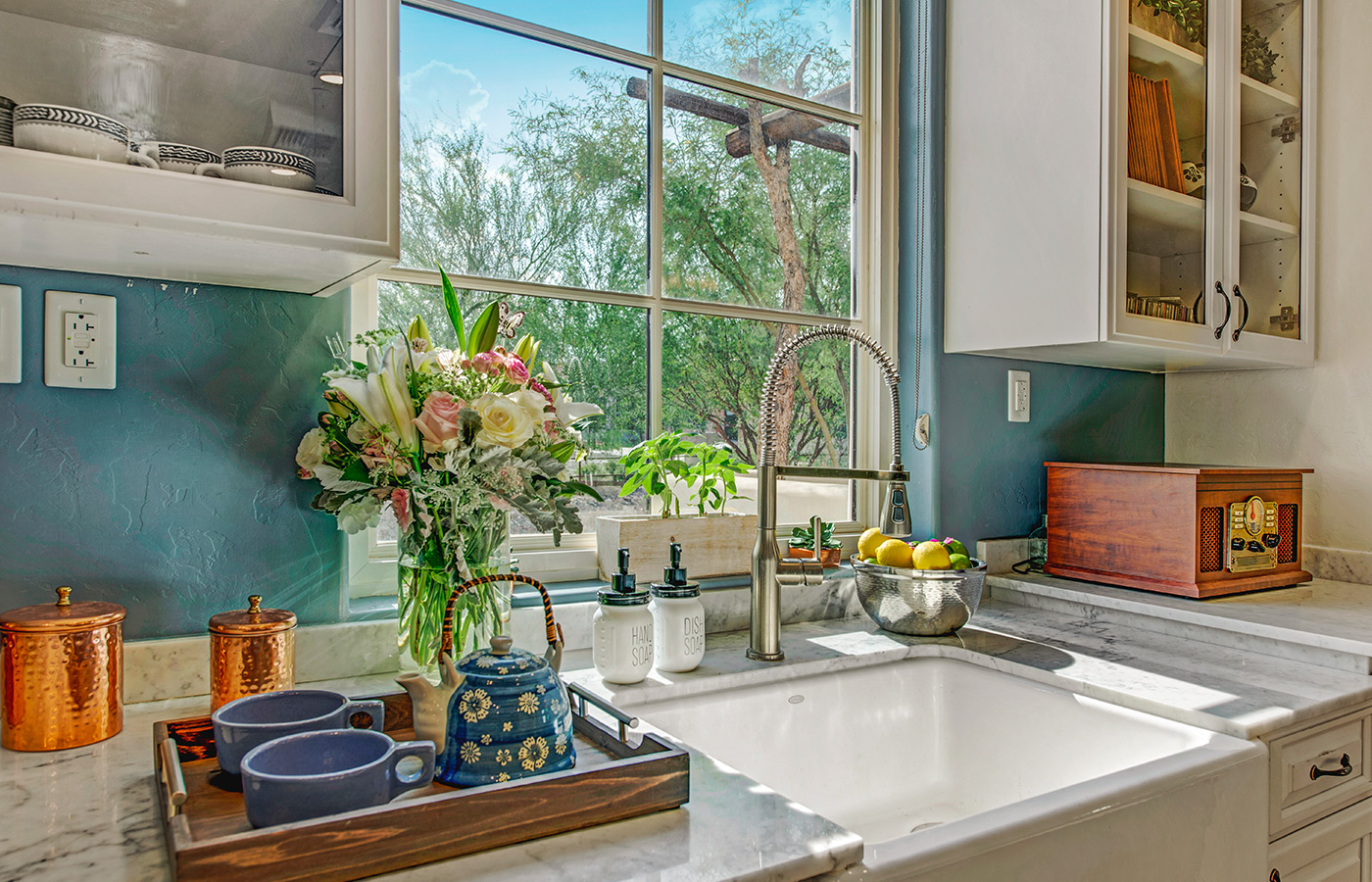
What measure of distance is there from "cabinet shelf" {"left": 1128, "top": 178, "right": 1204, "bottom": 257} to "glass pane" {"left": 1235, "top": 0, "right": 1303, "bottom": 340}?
0.67 ft

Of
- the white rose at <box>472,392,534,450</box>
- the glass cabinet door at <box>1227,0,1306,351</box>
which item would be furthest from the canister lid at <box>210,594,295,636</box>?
the glass cabinet door at <box>1227,0,1306,351</box>

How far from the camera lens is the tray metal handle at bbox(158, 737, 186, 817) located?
0.71 meters

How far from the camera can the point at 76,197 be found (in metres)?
0.81

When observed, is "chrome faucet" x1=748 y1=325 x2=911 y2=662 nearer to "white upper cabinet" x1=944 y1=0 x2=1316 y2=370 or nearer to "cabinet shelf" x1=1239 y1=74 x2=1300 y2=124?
"white upper cabinet" x1=944 y1=0 x2=1316 y2=370

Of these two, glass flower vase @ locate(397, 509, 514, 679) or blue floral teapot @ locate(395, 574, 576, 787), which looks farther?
glass flower vase @ locate(397, 509, 514, 679)

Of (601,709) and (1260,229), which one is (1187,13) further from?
(601,709)

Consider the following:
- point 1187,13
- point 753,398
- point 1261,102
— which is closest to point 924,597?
point 753,398

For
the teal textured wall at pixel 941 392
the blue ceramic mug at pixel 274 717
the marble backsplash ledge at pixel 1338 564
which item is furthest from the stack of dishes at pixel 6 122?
the marble backsplash ledge at pixel 1338 564

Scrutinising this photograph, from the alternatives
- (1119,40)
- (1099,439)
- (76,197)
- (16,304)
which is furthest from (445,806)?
(1099,439)

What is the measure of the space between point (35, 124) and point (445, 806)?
726mm

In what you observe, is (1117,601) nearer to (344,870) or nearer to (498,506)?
(498,506)

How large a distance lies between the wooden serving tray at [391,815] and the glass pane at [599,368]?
729 millimetres

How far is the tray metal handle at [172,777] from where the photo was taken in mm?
706

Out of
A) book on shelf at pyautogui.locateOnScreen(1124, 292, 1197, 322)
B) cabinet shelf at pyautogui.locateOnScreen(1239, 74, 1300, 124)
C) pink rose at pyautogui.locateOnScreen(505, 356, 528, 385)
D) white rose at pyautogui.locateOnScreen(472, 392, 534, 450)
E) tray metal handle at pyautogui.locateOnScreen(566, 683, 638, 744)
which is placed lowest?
tray metal handle at pyautogui.locateOnScreen(566, 683, 638, 744)
